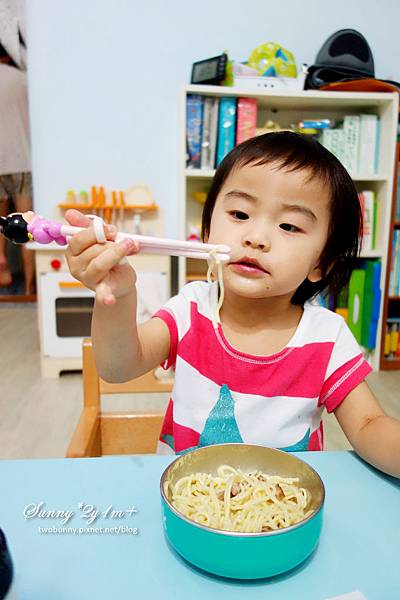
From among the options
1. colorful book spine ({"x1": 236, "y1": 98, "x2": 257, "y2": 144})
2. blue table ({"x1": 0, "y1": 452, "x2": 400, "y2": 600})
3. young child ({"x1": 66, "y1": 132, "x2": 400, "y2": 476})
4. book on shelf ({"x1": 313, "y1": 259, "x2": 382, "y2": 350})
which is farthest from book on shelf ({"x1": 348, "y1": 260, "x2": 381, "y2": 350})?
blue table ({"x1": 0, "y1": 452, "x2": 400, "y2": 600})

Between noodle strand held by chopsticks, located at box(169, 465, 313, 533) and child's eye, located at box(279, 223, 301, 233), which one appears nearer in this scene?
noodle strand held by chopsticks, located at box(169, 465, 313, 533)

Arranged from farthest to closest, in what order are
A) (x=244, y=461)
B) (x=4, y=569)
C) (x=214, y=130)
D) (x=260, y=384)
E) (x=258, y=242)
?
1. (x=214, y=130)
2. (x=260, y=384)
3. (x=258, y=242)
4. (x=244, y=461)
5. (x=4, y=569)

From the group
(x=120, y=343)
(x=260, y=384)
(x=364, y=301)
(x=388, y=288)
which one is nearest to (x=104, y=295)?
(x=120, y=343)

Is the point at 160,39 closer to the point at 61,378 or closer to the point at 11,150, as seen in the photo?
the point at 11,150

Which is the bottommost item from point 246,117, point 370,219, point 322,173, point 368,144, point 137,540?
point 137,540

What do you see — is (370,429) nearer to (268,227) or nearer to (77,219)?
(268,227)

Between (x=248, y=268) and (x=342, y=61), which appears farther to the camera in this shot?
(x=342, y=61)

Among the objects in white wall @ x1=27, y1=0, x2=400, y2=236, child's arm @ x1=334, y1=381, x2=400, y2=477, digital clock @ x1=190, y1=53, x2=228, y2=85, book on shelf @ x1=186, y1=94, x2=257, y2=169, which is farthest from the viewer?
white wall @ x1=27, y1=0, x2=400, y2=236

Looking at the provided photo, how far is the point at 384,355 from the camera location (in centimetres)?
278

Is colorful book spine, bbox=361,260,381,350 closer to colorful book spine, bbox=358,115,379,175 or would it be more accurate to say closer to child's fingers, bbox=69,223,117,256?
colorful book spine, bbox=358,115,379,175

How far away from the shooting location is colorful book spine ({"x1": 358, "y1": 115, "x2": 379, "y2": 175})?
102 inches

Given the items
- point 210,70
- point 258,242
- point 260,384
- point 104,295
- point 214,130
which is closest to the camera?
point 104,295

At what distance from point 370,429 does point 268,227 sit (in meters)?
0.31

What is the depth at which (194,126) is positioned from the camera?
245cm
